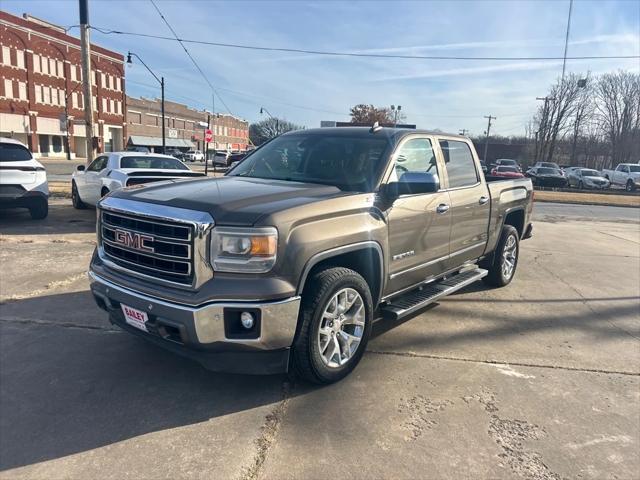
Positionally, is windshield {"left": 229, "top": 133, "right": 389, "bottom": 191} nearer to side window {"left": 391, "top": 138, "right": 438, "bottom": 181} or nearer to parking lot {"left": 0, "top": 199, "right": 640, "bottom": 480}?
side window {"left": 391, "top": 138, "right": 438, "bottom": 181}

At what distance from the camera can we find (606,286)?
6750mm

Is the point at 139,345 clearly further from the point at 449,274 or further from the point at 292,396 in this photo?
the point at 449,274

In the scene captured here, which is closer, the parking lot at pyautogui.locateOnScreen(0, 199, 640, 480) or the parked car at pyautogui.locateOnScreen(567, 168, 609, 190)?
the parking lot at pyautogui.locateOnScreen(0, 199, 640, 480)

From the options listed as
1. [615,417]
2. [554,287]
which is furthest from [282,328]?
[554,287]

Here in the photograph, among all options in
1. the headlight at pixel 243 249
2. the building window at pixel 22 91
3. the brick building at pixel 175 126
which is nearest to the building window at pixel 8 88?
the building window at pixel 22 91

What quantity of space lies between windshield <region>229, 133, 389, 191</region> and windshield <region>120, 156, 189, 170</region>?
5996 mm

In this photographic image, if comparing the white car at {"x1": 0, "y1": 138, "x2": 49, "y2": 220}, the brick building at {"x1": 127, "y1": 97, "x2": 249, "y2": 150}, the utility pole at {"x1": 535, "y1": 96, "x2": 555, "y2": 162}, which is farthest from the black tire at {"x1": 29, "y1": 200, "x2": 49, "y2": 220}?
the brick building at {"x1": 127, "y1": 97, "x2": 249, "y2": 150}

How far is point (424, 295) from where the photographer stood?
450 centimetres

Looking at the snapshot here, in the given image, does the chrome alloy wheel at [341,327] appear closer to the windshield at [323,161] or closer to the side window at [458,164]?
the windshield at [323,161]

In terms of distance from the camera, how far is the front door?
3.99 metres

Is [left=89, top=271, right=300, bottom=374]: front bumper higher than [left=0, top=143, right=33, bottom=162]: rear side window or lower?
lower

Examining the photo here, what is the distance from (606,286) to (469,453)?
5.07 meters

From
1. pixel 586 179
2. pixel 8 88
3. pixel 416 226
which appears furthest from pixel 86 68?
pixel 8 88

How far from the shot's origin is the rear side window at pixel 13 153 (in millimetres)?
9141
